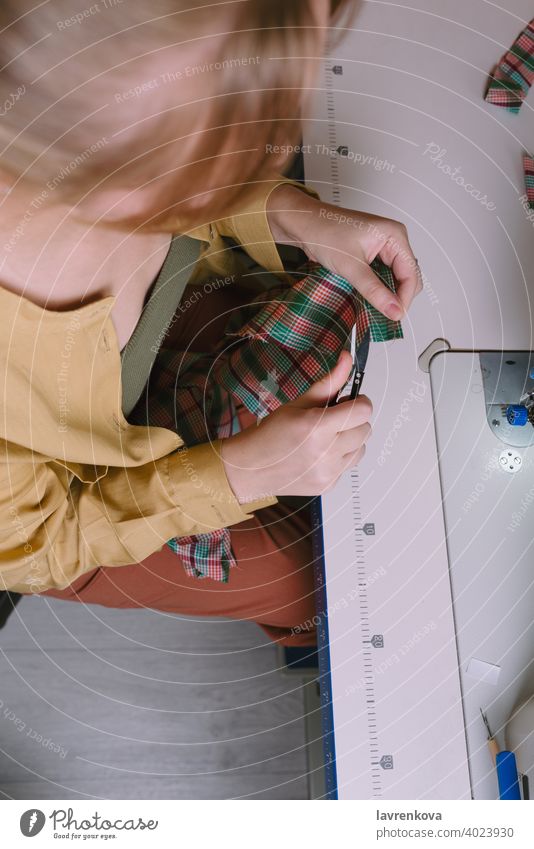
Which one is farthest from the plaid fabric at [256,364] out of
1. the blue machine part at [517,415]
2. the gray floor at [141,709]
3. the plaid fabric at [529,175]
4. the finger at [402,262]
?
the gray floor at [141,709]

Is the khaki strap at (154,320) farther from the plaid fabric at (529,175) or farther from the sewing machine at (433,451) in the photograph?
the plaid fabric at (529,175)

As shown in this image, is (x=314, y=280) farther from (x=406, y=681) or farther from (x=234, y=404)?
(x=406, y=681)

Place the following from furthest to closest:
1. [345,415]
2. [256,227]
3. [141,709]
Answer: [141,709], [256,227], [345,415]

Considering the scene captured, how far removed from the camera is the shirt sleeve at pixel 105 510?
58 centimetres

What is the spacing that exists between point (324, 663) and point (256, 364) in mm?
284

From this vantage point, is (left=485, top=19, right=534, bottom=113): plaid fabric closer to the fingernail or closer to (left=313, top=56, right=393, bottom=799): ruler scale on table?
the fingernail

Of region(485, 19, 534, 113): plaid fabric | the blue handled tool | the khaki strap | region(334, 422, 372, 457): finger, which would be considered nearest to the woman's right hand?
region(334, 422, 372, 457): finger

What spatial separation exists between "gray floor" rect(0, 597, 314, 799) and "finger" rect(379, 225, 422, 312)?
0.65m

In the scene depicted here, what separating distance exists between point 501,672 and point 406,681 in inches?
3.4

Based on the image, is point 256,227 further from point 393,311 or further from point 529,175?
point 529,175

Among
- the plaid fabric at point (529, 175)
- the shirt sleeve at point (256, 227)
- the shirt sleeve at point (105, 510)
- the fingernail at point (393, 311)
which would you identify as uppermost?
the plaid fabric at point (529, 175)

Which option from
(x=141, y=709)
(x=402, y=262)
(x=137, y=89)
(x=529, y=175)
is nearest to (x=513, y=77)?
(x=529, y=175)

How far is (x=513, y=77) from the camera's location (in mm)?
786

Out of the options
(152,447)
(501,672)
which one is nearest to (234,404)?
(152,447)
